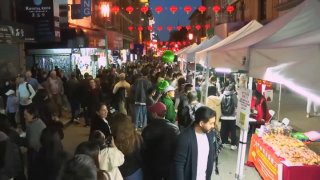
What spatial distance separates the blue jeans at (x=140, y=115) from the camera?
42.0 feet

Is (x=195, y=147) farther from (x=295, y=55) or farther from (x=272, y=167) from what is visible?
(x=272, y=167)

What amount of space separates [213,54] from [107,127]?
290 centimetres

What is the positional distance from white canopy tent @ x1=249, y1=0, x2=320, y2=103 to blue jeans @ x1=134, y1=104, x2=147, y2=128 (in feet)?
24.2

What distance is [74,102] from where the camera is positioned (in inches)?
584

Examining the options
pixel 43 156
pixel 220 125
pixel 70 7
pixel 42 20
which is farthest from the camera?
pixel 70 7

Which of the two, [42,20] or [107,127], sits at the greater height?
[42,20]

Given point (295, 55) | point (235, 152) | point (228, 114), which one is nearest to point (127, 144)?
point (295, 55)

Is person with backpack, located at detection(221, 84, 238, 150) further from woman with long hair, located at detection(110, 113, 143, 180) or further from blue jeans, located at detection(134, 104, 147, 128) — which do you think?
woman with long hair, located at detection(110, 113, 143, 180)

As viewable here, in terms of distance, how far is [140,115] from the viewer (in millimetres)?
12828

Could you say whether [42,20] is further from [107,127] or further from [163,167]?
[163,167]

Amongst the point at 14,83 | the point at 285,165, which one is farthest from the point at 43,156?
the point at 14,83

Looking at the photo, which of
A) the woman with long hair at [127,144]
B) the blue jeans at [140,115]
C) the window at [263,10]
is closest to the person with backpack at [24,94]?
the blue jeans at [140,115]

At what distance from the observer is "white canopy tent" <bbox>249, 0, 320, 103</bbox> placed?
397 cm

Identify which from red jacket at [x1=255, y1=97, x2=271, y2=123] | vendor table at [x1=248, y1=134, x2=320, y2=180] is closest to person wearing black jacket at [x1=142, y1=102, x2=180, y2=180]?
vendor table at [x1=248, y1=134, x2=320, y2=180]
